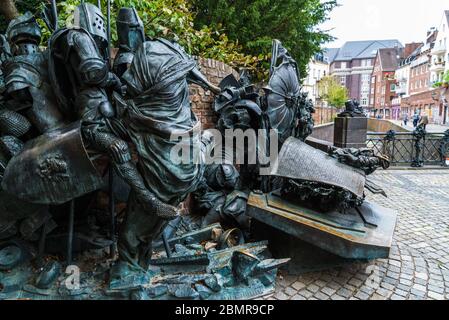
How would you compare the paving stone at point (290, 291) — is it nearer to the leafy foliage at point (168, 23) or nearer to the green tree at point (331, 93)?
the leafy foliage at point (168, 23)

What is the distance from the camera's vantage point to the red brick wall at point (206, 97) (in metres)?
5.29

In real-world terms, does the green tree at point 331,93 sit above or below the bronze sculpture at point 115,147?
above

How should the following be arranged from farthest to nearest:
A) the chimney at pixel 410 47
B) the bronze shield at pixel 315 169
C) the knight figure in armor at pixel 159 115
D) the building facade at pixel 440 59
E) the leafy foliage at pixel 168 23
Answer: the chimney at pixel 410 47 → the building facade at pixel 440 59 → the leafy foliage at pixel 168 23 → the bronze shield at pixel 315 169 → the knight figure in armor at pixel 159 115

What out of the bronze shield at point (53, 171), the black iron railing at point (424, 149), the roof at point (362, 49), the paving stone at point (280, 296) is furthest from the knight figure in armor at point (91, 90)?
the roof at point (362, 49)

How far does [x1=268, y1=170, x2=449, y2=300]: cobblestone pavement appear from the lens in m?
3.30

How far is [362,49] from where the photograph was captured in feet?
264

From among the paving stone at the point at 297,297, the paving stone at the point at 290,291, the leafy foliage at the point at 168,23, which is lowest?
the paving stone at the point at 297,297

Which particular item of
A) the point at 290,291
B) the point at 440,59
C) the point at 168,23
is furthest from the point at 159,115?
the point at 440,59

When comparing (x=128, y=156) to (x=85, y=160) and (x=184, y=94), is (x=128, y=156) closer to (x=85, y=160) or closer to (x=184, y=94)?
(x=85, y=160)

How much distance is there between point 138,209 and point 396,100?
70.6m

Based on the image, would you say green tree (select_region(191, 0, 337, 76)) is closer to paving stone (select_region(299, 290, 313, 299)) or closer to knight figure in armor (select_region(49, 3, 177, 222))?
knight figure in armor (select_region(49, 3, 177, 222))

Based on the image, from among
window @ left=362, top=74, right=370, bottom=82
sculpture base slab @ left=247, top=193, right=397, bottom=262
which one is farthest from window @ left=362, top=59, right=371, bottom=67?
sculpture base slab @ left=247, top=193, right=397, bottom=262

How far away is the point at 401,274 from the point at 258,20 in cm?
810

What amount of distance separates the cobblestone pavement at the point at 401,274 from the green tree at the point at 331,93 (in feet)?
127
